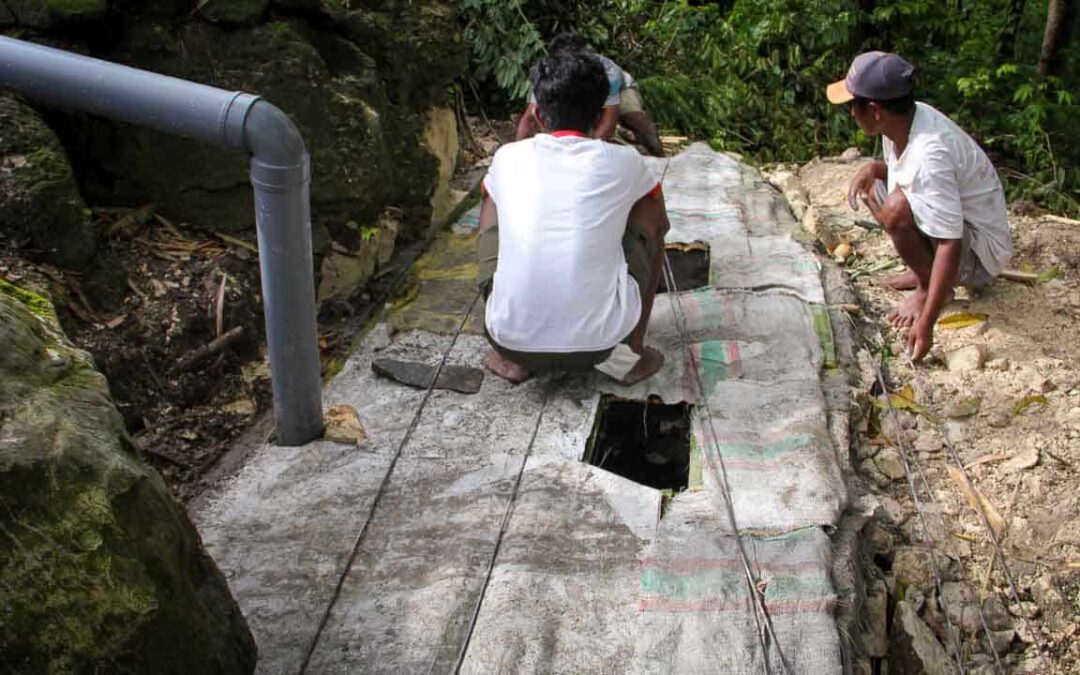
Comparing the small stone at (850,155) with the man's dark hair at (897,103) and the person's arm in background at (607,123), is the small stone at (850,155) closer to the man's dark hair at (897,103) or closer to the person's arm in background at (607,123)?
the person's arm in background at (607,123)

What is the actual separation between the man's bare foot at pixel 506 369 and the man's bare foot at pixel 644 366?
36 centimetres

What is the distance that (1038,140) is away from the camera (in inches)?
291

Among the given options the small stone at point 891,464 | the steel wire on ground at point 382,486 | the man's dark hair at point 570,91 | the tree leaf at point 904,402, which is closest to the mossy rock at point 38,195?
the steel wire on ground at point 382,486

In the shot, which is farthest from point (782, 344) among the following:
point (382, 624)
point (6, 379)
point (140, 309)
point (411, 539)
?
point (6, 379)

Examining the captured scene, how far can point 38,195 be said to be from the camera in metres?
3.24

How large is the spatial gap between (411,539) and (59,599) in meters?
1.20

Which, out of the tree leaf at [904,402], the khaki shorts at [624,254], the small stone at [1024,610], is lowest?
the small stone at [1024,610]

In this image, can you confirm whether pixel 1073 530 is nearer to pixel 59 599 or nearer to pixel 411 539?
pixel 411 539

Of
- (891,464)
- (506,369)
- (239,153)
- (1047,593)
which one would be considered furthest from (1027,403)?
(239,153)

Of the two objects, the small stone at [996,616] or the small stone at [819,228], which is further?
the small stone at [819,228]

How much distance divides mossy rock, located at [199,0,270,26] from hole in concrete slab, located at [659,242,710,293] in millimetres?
2057

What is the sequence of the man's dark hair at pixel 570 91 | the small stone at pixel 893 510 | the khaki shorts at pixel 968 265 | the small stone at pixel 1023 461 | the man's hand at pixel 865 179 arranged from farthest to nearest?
the man's hand at pixel 865 179, the khaki shorts at pixel 968 265, the small stone at pixel 1023 461, the man's dark hair at pixel 570 91, the small stone at pixel 893 510

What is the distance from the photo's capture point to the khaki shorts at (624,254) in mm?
3418

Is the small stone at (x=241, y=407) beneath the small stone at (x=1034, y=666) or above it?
above
